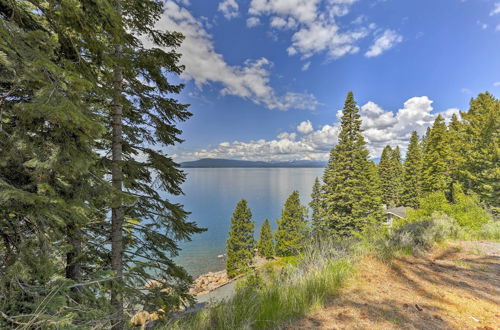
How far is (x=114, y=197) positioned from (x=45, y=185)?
1.30 meters

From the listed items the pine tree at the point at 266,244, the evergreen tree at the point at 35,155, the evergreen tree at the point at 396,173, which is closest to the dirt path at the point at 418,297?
the evergreen tree at the point at 35,155

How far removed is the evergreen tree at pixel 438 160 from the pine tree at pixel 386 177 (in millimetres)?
8963

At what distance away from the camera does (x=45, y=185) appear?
176cm

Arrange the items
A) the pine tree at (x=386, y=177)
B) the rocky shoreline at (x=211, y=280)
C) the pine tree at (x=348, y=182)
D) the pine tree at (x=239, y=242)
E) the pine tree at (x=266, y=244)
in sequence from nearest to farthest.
→ 1. the pine tree at (x=348, y=182)
2. the rocky shoreline at (x=211, y=280)
3. the pine tree at (x=239, y=242)
4. the pine tree at (x=266, y=244)
5. the pine tree at (x=386, y=177)

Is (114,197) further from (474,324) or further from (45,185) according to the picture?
(474,324)

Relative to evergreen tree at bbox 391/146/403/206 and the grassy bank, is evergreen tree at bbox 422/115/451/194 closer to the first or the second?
evergreen tree at bbox 391/146/403/206

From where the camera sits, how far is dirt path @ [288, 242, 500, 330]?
8.50 ft

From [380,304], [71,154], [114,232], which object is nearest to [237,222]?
[114,232]

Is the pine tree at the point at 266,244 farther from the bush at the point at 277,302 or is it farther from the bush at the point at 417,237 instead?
the bush at the point at 277,302

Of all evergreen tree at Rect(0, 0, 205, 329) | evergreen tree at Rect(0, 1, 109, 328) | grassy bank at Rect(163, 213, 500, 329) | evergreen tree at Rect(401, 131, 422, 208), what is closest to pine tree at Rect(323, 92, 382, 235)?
grassy bank at Rect(163, 213, 500, 329)

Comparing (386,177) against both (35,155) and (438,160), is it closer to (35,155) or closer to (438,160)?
(438,160)

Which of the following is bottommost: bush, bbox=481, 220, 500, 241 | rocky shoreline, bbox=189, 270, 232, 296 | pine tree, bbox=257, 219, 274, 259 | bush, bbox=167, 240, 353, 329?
rocky shoreline, bbox=189, 270, 232, 296

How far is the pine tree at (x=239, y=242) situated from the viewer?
20219 mm

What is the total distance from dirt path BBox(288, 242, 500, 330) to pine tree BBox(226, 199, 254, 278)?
17129mm
